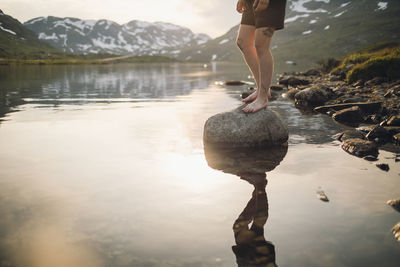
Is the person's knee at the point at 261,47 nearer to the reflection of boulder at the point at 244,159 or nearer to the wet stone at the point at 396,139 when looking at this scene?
the reflection of boulder at the point at 244,159

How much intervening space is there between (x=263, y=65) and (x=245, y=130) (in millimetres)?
1414

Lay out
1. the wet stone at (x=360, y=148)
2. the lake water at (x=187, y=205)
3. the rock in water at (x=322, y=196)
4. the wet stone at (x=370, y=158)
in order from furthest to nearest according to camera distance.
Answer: the wet stone at (x=360, y=148) < the wet stone at (x=370, y=158) < the rock in water at (x=322, y=196) < the lake water at (x=187, y=205)

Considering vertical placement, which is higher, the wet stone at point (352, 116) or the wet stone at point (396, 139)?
the wet stone at point (352, 116)

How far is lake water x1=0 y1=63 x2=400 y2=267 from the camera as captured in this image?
2896 millimetres

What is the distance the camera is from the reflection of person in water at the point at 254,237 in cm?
279

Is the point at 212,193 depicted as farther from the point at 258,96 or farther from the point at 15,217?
the point at 258,96

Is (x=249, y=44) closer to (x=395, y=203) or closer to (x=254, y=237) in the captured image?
(x=395, y=203)

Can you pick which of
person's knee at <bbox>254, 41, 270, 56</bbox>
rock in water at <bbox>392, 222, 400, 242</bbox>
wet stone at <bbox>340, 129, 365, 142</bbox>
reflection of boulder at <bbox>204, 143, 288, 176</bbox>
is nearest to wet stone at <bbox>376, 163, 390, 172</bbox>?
reflection of boulder at <bbox>204, 143, 288, 176</bbox>

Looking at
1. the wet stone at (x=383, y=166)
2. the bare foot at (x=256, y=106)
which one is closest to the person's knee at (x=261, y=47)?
the bare foot at (x=256, y=106)

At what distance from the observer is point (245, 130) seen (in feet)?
22.3

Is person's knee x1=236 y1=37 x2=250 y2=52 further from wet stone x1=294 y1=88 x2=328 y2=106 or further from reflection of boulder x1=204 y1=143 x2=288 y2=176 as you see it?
wet stone x1=294 y1=88 x2=328 y2=106

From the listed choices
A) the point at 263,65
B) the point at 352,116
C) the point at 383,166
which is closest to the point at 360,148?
the point at 383,166

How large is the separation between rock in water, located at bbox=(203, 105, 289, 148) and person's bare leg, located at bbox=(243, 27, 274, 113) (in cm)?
19

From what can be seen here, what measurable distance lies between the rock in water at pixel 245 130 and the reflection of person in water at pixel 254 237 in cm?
262
